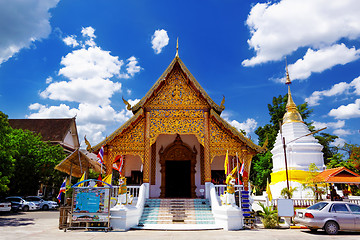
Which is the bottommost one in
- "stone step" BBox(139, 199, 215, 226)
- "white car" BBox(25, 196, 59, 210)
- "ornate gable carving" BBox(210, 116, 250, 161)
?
"white car" BBox(25, 196, 59, 210)

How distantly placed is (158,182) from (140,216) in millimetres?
3824

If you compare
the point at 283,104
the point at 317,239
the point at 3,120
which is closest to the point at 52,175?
the point at 3,120

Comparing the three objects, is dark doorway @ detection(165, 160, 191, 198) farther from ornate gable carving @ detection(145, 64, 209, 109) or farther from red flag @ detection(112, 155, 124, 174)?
ornate gable carving @ detection(145, 64, 209, 109)

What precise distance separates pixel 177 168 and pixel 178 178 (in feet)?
1.79

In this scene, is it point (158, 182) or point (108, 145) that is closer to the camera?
point (108, 145)

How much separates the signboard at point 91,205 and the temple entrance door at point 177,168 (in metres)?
5.22

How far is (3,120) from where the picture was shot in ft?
49.7

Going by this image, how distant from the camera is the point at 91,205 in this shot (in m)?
8.85

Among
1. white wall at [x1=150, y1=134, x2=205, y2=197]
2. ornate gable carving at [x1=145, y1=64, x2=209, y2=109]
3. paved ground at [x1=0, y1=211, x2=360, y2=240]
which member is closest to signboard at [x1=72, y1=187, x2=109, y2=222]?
paved ground at [x1=0, y1=211, x2=360, y2=240]

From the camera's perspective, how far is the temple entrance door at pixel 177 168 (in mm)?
14094

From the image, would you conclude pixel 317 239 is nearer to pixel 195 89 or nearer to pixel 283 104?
pixel 195 89

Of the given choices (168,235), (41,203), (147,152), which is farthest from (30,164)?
(168,235)

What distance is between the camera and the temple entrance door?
→ 14094mm

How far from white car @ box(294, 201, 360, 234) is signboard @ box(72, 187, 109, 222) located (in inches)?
263
